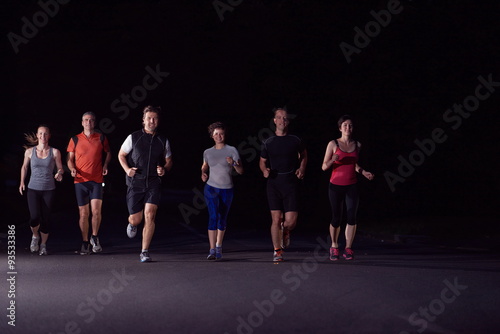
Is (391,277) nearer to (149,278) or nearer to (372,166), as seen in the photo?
(149,278)

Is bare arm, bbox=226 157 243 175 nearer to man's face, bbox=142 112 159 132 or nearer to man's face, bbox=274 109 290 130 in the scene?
man's face, bbox=274 109 290 130

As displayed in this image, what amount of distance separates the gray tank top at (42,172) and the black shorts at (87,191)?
49cm

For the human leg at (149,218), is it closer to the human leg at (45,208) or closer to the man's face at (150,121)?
the man's face at (150,121)

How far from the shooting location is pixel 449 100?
917 inches

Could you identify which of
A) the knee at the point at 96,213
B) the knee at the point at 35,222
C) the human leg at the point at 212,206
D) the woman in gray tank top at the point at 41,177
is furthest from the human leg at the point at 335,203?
the knee at the point at 35,222

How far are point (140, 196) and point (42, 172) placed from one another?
2032 mm

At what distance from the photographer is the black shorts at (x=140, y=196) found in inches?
464

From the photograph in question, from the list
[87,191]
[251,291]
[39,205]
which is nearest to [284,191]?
[251,291]

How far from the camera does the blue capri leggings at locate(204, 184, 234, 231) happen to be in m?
Result: 11.9

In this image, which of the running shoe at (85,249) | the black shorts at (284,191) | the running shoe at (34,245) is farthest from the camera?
the running shoe at (34,245)

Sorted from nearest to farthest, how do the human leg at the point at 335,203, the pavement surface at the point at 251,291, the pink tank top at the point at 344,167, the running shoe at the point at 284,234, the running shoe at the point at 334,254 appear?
the pavement surface at the point at 251,291
the pink tank top at the point at 344,167
the human leg at the point at 335,203
the running shoe at the point at 334,254
the running shoe at the point at 284,234

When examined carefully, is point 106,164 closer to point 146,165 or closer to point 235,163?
point 146,165

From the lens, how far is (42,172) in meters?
12.8

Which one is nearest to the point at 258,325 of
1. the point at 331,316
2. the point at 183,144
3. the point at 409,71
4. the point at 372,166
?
the point at 331,316
